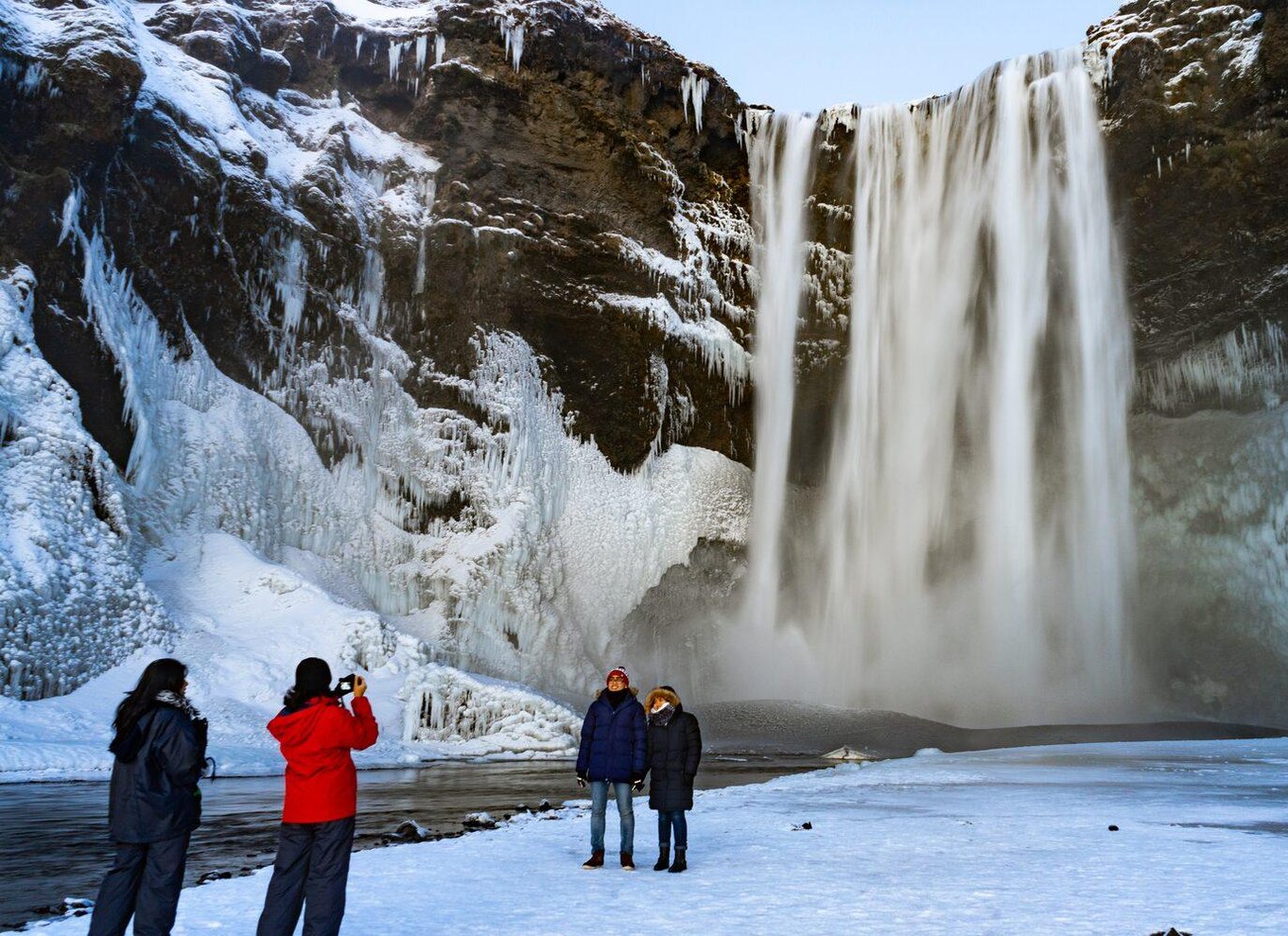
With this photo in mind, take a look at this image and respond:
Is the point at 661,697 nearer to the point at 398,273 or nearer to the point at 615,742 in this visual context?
the point at 615,742

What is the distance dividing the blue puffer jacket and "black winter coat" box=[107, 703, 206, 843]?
3.42m

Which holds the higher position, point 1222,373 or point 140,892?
point 1222,373

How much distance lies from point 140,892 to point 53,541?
19.8m

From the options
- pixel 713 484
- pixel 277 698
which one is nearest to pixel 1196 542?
pixel 713 484

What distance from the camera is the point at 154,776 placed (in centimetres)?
480

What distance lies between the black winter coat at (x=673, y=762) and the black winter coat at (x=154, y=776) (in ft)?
12.7

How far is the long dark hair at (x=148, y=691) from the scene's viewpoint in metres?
4.78

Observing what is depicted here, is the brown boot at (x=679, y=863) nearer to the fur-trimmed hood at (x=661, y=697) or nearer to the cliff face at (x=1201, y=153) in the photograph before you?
the fur-trimmed hood at (x=661, y=697)

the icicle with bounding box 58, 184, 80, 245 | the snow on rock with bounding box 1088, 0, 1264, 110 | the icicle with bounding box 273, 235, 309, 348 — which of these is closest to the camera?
the icicle with bounding box 58, 184, 80, 245

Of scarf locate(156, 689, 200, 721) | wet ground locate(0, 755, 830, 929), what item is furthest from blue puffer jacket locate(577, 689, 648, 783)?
scarf locate(156, 689, 200, 721)

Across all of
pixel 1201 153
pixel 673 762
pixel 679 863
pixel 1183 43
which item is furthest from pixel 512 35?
pixel 679 863

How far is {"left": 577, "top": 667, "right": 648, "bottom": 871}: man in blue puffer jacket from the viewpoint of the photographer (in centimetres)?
785

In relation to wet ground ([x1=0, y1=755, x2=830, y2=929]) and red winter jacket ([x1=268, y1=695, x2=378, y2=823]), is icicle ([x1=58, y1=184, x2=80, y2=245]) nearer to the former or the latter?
wet ground ([x1=0, y1=755, x2=830, y2=929])

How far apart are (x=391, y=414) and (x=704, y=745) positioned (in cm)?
1428
